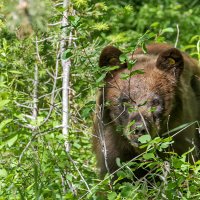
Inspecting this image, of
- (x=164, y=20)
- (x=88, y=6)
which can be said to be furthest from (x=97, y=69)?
(x=164, y=20)

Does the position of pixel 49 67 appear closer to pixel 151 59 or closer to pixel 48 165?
pixel 151 59

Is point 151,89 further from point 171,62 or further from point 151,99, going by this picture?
point 171,62

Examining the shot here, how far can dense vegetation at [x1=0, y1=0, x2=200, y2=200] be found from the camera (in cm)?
464

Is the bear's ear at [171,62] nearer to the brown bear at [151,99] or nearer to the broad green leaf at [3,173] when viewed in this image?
the brown bear at [151,99]

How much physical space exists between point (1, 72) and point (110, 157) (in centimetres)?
158

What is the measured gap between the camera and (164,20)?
11656mm

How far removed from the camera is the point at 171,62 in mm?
6730

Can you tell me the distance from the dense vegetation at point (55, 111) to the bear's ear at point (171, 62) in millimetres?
219

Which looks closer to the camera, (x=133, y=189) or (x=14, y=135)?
(x=133, y=189)

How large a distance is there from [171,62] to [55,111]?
1.19 metres

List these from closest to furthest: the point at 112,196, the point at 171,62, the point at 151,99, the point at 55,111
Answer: the point at 112,196 < the point at 151,99 < the point at 171,62 < the point at 55,111

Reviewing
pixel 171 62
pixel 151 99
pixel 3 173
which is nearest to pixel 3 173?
pixel 3 173

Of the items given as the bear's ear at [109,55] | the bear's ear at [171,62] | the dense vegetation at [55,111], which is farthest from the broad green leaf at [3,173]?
the bear's ear at [171,62]

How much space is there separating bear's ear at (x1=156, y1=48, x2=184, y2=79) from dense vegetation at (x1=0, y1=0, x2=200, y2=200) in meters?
0.22
